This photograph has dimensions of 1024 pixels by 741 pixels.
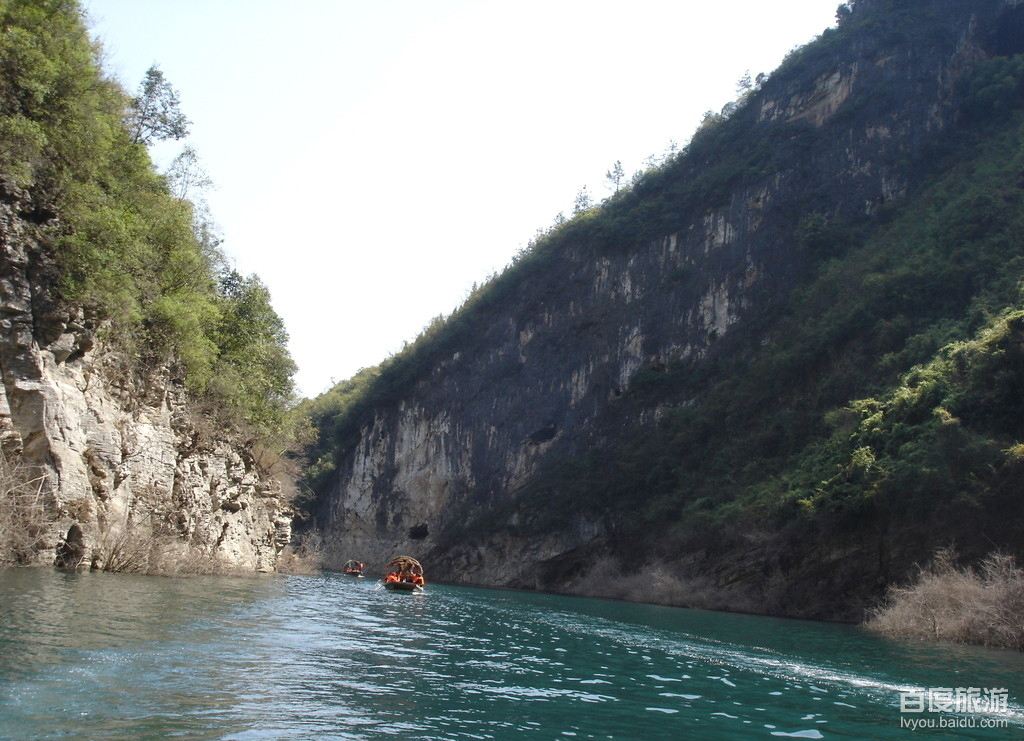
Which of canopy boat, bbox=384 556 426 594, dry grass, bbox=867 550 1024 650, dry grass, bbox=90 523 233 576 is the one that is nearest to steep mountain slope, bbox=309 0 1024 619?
dry grass, bbox=867 550 1024 650

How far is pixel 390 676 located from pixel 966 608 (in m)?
21.8

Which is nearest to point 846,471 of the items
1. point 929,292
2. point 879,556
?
point 879,556

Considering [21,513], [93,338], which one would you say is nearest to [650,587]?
[93,338]

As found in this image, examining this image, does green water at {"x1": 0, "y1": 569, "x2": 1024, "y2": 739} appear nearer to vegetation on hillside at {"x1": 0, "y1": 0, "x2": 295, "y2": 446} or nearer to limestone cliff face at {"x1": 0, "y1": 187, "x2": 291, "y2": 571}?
limestone cliff face at {"x1": 0, "y1": 187, "x2": 291, "y2": 571}

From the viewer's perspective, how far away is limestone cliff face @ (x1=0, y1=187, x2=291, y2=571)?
22.4 meters

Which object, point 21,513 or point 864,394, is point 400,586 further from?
point 864,394

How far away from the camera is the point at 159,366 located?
3092cm

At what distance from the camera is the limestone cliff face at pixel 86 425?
73.4 ft

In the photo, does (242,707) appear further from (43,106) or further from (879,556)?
(879,556)

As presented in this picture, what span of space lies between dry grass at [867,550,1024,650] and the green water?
235 cm

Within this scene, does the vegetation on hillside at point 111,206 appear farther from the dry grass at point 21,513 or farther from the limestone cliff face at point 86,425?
the dry grass at point 21,513

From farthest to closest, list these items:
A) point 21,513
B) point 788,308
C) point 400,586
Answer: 1. point 788,308
2. point 400,586
3. point 21,513

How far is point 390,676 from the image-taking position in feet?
43.2

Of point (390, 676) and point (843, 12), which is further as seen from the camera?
point (843, 12)
